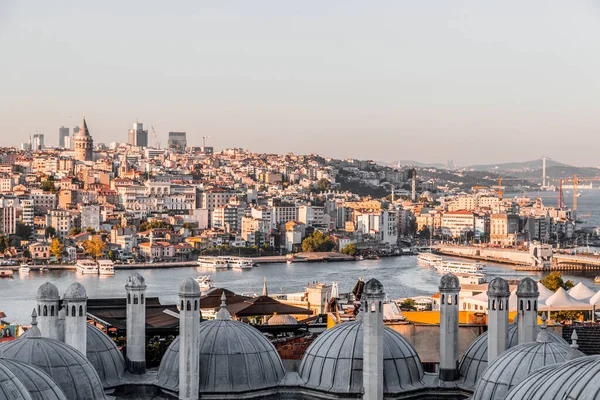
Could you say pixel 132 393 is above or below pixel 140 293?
below

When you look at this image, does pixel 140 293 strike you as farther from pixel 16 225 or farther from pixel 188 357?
pixel 16 225

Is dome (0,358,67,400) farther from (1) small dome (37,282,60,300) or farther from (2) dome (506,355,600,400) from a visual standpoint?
(2) dome (506,355,600,400)

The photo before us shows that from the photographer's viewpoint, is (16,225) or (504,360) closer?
(504,360)

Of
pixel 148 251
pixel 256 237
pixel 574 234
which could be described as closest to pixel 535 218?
pixel 574 234

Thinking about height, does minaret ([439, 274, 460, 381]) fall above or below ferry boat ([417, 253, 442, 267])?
above

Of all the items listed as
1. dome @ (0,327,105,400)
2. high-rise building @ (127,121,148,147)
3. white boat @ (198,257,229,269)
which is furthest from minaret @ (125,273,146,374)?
high-rise building @ (127,121,148,147)

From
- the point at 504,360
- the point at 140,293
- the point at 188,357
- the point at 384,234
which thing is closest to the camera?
the point at 504,360

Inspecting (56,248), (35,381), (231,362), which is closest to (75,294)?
(231,362)
